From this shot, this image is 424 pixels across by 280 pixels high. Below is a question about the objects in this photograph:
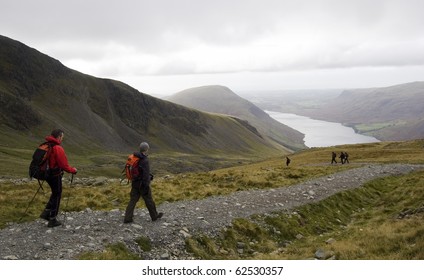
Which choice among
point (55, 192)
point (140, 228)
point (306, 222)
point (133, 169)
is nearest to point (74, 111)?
point (306, 222)

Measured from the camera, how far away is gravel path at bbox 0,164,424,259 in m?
12.0

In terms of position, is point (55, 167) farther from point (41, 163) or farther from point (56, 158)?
point (41, 163)

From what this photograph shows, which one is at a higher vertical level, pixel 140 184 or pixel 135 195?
pixel 140 184

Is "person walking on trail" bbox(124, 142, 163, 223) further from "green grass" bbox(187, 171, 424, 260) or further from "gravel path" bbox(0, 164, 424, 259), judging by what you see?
"green grass" bbox(187, 171, 424, 260)

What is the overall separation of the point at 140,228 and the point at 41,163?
4410mm

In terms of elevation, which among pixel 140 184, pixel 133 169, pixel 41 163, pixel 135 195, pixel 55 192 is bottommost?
pixel 135 195

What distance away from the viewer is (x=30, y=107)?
415ft

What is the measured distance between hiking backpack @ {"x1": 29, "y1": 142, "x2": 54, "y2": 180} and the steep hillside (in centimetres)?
9429

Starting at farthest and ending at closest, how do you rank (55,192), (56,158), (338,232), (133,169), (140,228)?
1. (338,232)
2. (133,169)
3. (140,228)
4. (55,192)
5. (56,158)

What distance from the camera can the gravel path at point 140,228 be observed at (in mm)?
12016

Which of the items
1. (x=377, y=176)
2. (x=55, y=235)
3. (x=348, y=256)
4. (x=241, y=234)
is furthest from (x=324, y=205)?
(x=55, y=235)

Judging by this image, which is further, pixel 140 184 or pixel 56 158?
pixel 140 184

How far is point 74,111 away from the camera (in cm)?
14675
